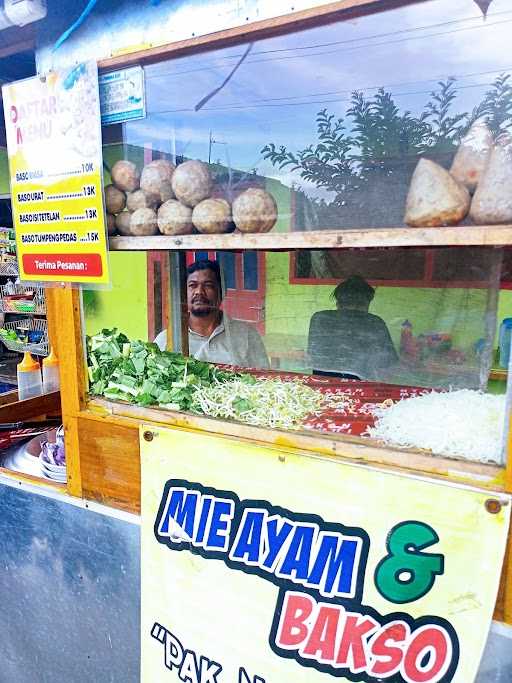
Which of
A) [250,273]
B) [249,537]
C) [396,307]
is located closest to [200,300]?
[250,273]

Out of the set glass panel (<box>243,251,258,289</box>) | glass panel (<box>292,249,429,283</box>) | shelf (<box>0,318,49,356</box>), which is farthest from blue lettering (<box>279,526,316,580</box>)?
shelf (<box>0,318,49,356</box>)

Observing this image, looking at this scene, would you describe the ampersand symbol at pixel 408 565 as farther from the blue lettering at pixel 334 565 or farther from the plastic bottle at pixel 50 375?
the plastic bottle at pixel 50 375

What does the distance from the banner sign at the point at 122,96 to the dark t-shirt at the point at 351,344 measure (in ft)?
7.99

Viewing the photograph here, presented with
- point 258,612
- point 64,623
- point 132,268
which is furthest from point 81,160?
point 64,623

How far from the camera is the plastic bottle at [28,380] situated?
9.85 feet

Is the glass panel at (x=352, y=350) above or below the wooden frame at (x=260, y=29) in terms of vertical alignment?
below

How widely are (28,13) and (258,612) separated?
2047 millimetres

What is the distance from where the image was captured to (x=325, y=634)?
137 centimetres

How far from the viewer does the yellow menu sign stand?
65.6 inches

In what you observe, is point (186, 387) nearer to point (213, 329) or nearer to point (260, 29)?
point (260, 29)

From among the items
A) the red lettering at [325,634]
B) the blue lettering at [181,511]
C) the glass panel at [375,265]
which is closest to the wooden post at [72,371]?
the blue lettering at [181,511]

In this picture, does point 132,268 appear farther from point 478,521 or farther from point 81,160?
point 478,521

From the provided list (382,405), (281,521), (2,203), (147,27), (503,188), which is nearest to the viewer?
(503,188)

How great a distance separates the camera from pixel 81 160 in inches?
66.5
